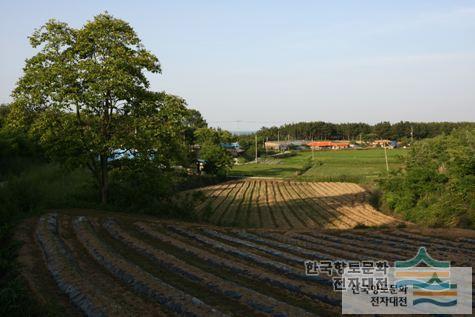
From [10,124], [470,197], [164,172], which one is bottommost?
[470,197]

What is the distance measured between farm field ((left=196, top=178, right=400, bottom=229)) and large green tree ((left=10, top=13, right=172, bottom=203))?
5017mm

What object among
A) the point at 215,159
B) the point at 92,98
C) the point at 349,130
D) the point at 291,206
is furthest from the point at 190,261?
the point at 349,130

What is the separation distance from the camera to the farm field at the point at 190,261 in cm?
609

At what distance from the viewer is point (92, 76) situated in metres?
14.2

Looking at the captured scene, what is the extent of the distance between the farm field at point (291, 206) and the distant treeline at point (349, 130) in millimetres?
96850

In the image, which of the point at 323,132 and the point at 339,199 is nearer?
the point at 339,199

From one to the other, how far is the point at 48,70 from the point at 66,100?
1165mm

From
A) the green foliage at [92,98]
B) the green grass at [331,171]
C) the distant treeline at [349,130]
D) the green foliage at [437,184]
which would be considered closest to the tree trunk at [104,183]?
the green foliage at [92,98]

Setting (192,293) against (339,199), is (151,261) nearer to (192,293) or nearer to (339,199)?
(192,293)

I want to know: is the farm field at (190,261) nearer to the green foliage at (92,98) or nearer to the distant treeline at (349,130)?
the green foliage at (92,98)

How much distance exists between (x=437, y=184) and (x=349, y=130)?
147 metres

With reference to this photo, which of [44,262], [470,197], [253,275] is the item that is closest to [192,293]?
[253,275]

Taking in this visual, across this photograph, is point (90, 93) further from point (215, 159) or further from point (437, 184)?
point (215, 159)

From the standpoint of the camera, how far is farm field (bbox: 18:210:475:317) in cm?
609
